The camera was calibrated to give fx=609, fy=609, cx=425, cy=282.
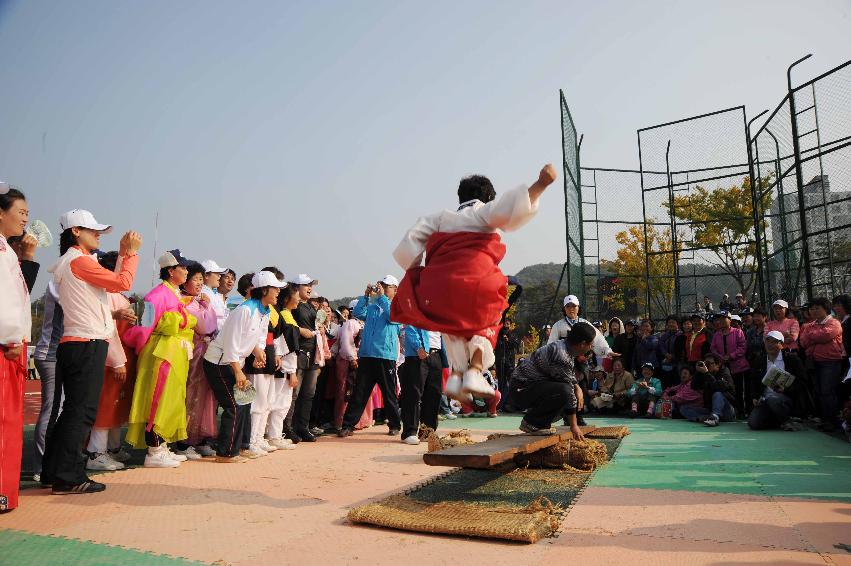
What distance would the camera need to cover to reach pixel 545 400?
5473mm

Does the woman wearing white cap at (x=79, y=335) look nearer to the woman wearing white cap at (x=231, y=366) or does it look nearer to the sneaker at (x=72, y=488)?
the sneaker at (x=72, y=488)

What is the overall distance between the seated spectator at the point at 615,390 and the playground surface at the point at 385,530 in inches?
176

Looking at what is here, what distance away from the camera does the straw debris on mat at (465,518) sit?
2941 mm

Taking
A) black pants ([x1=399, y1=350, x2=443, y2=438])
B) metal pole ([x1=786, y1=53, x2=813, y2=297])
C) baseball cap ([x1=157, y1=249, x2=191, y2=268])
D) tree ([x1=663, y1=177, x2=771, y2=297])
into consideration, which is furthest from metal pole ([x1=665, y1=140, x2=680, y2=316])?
baseball cap ([x1=157, y1=249, x2=191, y2=268])

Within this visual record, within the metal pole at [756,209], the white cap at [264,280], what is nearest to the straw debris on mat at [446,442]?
the white cap at [264,280]

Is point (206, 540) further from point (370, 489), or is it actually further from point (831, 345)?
point (831, 345)

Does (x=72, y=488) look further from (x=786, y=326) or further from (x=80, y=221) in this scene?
(x=786, y=326)

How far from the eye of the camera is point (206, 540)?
294 cm

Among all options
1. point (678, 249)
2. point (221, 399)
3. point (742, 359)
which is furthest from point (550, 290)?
point (221, 399)

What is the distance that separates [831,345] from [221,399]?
695cm

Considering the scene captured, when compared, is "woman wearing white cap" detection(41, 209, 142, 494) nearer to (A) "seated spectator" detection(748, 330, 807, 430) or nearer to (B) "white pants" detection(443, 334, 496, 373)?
(B) "white pants" detection(443, 334, 496, 373)

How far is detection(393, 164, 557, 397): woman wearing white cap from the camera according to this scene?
373 centimetres

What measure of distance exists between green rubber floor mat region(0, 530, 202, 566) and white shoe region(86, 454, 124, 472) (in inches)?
76.7

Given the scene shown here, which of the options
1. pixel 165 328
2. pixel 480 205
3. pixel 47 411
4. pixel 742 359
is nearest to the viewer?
pixel 480 205
